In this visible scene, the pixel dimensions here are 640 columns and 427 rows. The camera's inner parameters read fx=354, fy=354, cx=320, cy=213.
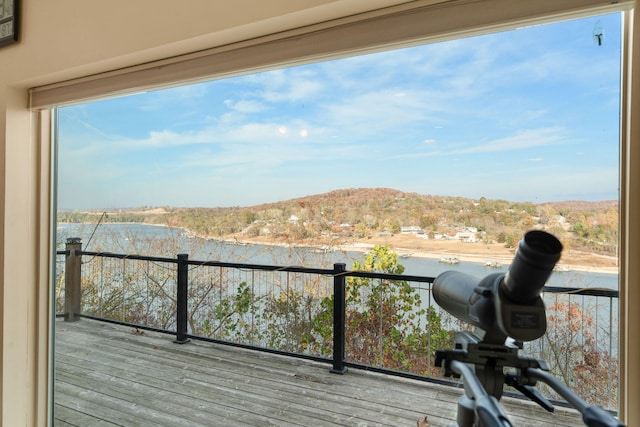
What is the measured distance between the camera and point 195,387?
1906mm

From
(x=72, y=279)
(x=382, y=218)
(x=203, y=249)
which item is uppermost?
(x=382, y=218)

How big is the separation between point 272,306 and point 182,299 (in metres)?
0.47

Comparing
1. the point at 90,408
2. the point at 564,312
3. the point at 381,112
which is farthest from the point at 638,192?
the point at 90,408

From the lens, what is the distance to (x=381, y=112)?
4.38 feet

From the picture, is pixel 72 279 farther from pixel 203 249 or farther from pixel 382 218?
pixel 382 218

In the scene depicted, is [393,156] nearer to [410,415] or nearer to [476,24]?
[476,24]

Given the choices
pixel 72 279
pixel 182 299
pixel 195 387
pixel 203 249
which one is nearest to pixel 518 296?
pixel 203 249

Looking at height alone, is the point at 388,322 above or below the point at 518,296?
below

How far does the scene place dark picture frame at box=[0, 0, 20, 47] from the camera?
1.54m

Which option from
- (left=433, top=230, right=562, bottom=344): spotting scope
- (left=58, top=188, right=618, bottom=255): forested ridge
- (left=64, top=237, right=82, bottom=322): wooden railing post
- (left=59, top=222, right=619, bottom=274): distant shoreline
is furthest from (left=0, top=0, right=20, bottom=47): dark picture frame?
(left=433, top=230, right=562, bottom=344): spotting scope

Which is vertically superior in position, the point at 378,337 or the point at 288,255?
the point at 288,255

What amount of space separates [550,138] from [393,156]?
47cm

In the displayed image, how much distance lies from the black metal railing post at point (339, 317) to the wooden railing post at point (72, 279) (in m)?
1.39

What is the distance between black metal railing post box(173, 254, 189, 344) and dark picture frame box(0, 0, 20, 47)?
3.93 feet
